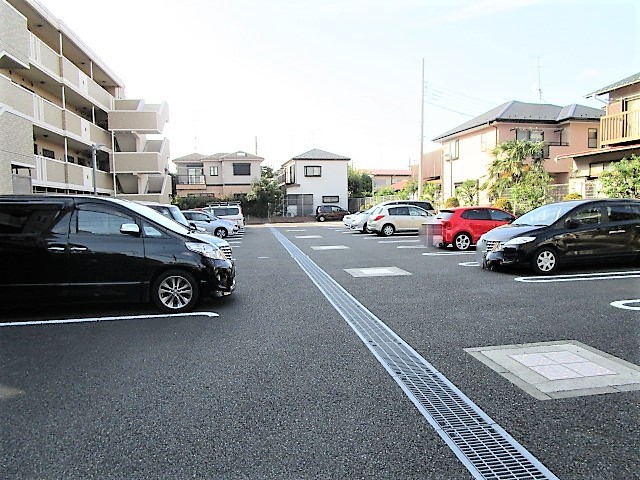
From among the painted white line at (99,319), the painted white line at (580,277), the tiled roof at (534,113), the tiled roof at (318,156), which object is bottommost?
the painted white line at (99,319)

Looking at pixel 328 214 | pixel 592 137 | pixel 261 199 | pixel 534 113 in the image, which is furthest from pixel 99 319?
pixel 261 199

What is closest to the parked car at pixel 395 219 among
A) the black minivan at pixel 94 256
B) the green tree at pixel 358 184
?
the black minivan at pixel 94 256

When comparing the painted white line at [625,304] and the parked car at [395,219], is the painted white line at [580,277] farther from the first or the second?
the parked car at [395,219]

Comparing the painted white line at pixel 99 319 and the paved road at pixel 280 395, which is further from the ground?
the painted white line at pixel 99 319

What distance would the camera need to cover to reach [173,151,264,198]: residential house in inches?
1992

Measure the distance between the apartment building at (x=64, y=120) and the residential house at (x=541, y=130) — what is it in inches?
812

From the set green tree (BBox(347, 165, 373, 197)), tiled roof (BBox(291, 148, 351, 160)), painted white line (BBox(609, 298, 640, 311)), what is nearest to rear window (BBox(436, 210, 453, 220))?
painted white line (BBox(609, 298, 640, 311))

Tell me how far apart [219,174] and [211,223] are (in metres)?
28.4

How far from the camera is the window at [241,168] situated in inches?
2000

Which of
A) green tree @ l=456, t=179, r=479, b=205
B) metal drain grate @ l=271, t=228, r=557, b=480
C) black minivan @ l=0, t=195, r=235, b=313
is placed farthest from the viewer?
green tree @ l=456, t=179, r=479, b=205

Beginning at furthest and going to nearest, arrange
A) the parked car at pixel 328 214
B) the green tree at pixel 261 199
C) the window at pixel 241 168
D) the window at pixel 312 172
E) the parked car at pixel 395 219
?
the window at pixel 312 172 < the window at pixel 241 168 < the green tree at pixel 261 199 < the parked car at pixel 328 214 < the parked car at pixel 395 219

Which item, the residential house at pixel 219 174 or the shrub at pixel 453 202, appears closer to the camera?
the shrub at pixel 453 202

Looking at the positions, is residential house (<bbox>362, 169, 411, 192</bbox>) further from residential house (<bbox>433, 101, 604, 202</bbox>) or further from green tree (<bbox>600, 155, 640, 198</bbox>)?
green tree (<bbox>600, 155, 640, 198</bbox>)

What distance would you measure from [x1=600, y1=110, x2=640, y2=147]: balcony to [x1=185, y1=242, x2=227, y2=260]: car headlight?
19631 mm
